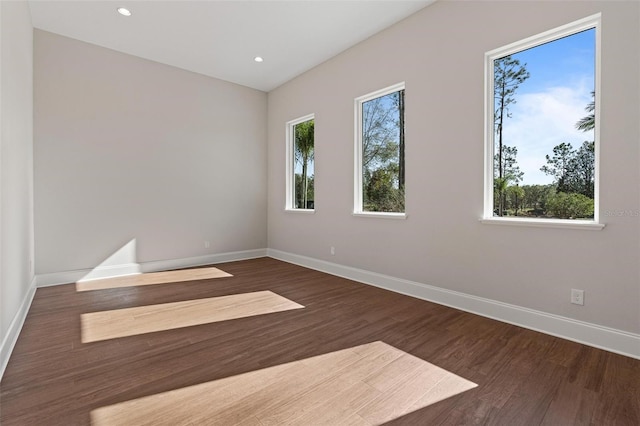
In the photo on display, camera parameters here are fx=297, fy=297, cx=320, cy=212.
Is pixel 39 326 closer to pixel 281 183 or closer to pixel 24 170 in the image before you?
pixel 24 170

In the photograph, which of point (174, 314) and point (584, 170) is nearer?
point (584, 170)

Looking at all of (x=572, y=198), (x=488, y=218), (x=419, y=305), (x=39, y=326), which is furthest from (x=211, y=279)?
(x=572, y=198)

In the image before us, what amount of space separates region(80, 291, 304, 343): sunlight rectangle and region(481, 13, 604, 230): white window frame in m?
2.25

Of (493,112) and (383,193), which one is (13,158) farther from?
(493,112)

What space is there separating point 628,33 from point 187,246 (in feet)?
18.8

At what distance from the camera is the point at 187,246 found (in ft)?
16.8

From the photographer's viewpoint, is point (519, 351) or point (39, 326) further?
point (39, 326)

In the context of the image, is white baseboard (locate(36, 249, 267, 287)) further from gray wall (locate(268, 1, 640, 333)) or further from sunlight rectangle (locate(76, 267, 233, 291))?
gray wall (locate(268, 1, 640, 333))

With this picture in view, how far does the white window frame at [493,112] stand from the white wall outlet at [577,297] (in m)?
0.52

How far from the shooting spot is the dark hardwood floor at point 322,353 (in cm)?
160

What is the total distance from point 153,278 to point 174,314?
1.66 metres

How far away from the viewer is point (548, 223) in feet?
8.26

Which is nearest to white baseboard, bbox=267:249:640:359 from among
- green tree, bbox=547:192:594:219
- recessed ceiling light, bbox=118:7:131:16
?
green tree, bbox=547:192:594:219

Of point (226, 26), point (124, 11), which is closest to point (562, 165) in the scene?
point (226, 26)
